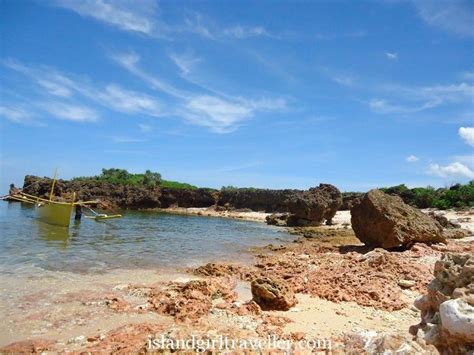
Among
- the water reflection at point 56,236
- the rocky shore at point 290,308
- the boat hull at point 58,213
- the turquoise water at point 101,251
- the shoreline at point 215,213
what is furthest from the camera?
the shoreline at point 215,213

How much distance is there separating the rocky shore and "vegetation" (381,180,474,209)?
1175 inches

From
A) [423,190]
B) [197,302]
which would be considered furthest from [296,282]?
[423,190]

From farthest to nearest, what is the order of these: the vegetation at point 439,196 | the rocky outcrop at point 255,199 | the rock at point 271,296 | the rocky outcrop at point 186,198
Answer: the rocky outcrop at point 186,198, the rocky outcrop at point 255,199, the vegetation at point 439,196, the rock at point 271,296

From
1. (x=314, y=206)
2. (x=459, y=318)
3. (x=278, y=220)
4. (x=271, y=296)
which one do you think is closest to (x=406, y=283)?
(x=271, y=296)

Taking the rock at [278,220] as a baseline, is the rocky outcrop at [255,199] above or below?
above

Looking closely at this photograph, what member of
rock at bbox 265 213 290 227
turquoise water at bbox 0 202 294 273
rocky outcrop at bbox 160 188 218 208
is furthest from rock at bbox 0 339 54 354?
rocky outcrop at bbox 160 188 218 208

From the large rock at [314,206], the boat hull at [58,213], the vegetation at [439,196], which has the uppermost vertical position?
the vegetation at [439,196]

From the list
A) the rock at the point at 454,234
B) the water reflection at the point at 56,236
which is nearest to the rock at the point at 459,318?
the water reflection at the point at 56,236

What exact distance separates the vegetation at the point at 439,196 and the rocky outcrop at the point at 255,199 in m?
15.5

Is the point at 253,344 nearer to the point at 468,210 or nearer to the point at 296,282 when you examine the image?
the point at 296,282

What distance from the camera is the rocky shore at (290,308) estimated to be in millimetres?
Result: 3985

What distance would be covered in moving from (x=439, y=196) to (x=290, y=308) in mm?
41171

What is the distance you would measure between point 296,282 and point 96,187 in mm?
53753

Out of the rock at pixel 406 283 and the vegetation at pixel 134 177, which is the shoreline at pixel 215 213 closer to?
the vegetation at pixel 134 177
